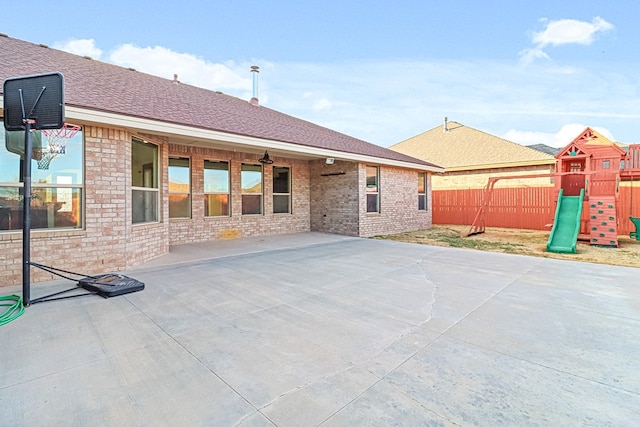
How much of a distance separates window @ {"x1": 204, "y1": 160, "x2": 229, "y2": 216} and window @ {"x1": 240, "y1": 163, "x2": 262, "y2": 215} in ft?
1.97

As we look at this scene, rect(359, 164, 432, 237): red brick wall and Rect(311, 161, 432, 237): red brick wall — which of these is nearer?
Rect(311, 161, 432, 237): red brick wall

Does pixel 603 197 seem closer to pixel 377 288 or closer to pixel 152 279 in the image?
pixel 377 288

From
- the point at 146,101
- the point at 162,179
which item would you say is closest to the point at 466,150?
the point at 162,179

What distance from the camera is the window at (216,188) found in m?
9.39

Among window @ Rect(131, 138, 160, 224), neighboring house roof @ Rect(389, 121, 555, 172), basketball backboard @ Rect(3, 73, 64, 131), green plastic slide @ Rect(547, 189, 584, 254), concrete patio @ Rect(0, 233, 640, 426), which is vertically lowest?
concrete patio @ Rect(0, 233, 640, 426)

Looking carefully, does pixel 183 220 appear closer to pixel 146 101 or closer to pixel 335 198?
pixel 146 101

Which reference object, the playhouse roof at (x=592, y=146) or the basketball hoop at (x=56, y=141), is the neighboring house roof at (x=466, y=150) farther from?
the basketball hoop at (x=56, y=141)

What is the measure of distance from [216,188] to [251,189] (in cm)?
122

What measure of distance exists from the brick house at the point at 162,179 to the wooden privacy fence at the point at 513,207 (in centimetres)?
395

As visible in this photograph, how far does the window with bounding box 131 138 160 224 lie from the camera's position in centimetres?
616

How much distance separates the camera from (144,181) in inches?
258

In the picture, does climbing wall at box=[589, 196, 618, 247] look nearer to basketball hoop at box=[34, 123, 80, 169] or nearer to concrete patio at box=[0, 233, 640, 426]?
concrete patio at box=[0, 233, 640, 426]

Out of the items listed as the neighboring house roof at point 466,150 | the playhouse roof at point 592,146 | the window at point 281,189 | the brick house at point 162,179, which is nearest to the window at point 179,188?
the brick house at point 162,179

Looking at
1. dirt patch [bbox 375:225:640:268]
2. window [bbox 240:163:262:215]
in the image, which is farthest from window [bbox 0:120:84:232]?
dirt patch [bbox 375:225:640:268]
